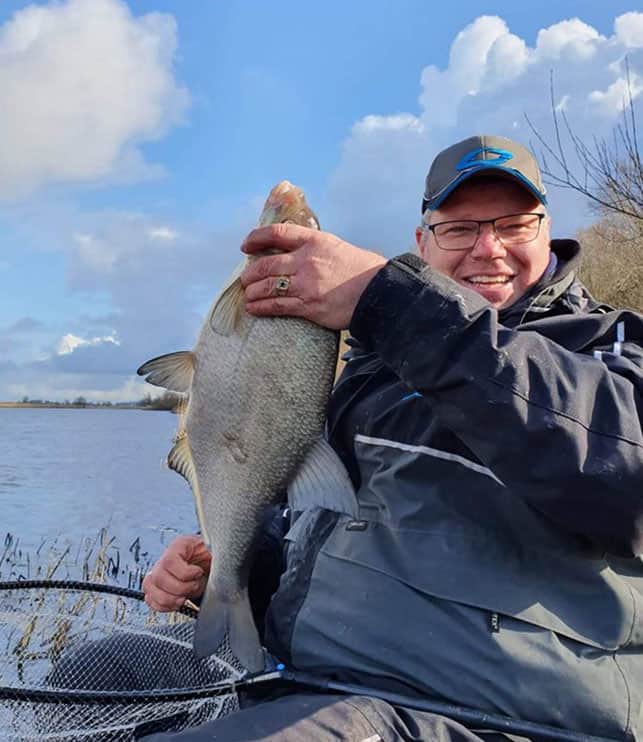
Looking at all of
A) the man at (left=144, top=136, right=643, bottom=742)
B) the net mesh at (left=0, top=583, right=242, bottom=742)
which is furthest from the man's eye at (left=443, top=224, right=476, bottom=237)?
the net mesh at (left=0, top=583, right=242, bottom=742)

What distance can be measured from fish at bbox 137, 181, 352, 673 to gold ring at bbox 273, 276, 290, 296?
10 centimetres

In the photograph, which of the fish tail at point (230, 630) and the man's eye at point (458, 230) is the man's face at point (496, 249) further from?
the fish tail at point (230, 630)

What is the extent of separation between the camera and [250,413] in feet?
8.05

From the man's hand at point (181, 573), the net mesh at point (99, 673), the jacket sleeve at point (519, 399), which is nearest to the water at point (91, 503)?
the net mesh at point (99, 673)

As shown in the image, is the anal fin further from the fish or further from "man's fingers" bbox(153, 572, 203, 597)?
"man's fingers" bbox(153, 572, 203, 597)

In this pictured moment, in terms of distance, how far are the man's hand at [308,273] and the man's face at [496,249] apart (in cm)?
116

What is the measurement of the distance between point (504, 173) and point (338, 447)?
1.33m

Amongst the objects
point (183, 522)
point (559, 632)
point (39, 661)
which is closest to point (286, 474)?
point (559, 632)

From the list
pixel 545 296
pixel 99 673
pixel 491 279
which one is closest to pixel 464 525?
pixel 545 296

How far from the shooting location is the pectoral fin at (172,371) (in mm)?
2586

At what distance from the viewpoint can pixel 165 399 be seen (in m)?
2.95

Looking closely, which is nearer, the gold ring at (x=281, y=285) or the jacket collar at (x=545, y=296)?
the gold ring at (x=281, y=285)

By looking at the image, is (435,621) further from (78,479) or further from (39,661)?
(78,479)

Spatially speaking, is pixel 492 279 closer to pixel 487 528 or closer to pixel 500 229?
pixel 500 229
